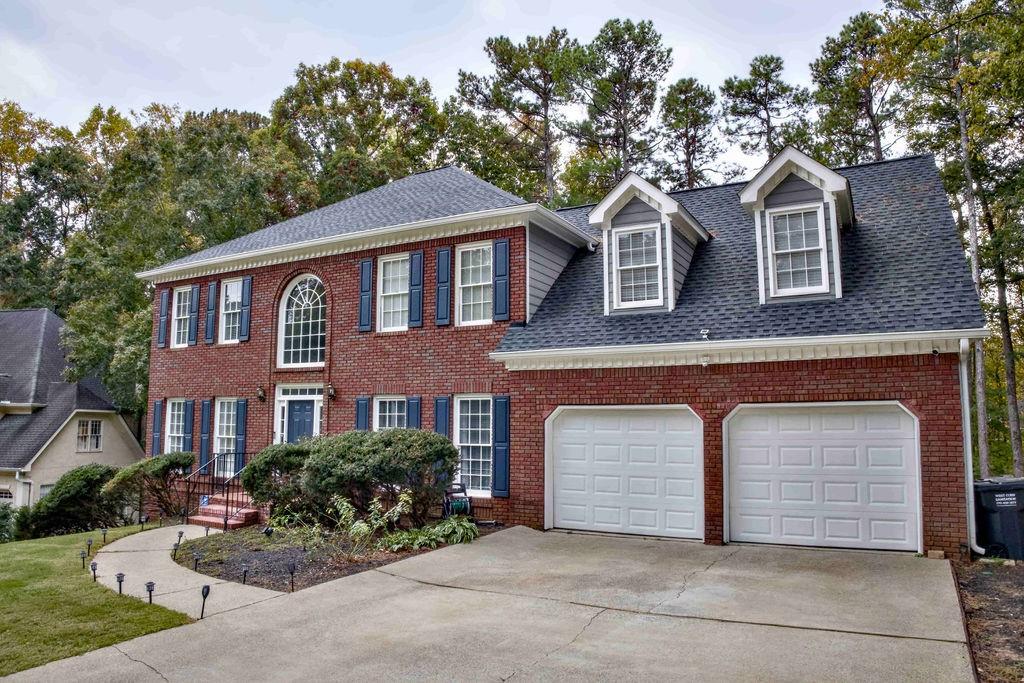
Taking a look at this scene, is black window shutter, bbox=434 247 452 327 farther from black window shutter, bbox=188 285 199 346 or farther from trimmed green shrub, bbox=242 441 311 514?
black window shutter, bbox=188 285 199 346

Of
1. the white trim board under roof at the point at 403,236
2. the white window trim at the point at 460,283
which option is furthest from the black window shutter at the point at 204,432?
the white window trim at the point at 460,283

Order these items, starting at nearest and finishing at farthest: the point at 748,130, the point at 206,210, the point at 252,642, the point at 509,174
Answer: the point at 252,642 < the point at 206,210 < the point at 748,130 < the point at 509,174

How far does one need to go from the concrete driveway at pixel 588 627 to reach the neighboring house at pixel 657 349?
138 cm

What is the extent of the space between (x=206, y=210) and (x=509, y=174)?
1257 cm

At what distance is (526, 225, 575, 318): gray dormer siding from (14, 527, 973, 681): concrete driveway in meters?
5.40

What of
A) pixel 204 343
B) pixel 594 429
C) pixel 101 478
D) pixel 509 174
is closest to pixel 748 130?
pixel 509 174

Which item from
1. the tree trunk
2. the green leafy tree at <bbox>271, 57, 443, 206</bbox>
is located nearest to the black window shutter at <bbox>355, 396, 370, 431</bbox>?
the tree trunk

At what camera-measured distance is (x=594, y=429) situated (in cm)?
1133

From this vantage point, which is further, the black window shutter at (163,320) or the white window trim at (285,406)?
the black window shutter at (163,320)

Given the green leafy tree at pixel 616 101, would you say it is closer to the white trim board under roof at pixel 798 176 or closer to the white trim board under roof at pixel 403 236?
the white trim board under roof at pixel 403 236

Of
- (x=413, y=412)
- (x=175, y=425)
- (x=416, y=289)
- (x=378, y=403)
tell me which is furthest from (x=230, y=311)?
(x=413, y=412)

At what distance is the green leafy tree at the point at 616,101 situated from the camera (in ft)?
86.7

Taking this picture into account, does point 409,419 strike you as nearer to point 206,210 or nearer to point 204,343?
point 204,343

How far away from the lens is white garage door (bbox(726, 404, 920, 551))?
30.1ft
